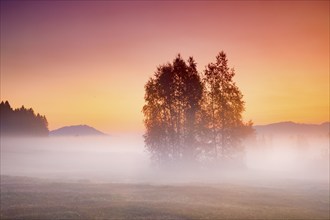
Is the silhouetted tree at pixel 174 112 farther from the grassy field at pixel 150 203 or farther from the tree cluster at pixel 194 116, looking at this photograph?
the grassy field at pixel 150 203

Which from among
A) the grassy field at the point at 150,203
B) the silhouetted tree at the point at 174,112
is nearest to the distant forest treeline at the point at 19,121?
the silhouetted tree at the point at 174,112

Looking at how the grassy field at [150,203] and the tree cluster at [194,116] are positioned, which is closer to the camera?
the grassy field at [150,203]

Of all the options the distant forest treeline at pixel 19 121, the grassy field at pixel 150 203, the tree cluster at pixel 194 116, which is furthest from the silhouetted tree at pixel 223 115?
the distant forest treeline at pixel 19 121

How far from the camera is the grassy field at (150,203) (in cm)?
2761

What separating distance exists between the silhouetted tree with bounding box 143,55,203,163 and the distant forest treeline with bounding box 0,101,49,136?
8255 cm

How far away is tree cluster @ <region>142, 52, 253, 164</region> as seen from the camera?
63.6 meters

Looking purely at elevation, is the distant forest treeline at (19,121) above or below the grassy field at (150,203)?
above

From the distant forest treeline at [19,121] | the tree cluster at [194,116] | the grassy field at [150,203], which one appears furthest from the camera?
the distant forest treeline at [19,121]

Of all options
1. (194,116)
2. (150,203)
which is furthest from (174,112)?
(150,203)

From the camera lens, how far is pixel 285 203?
37.0 metres

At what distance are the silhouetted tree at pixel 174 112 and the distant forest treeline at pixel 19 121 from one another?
82551 millimetres

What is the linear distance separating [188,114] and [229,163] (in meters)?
11.6

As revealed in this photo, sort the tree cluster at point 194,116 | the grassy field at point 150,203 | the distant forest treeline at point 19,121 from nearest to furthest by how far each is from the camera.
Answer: the grassy field at point 150,203 < the tree cluster at point 194,116 < the distant forest treeline at point 19,121

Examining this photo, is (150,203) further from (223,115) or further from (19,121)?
(19,121)
